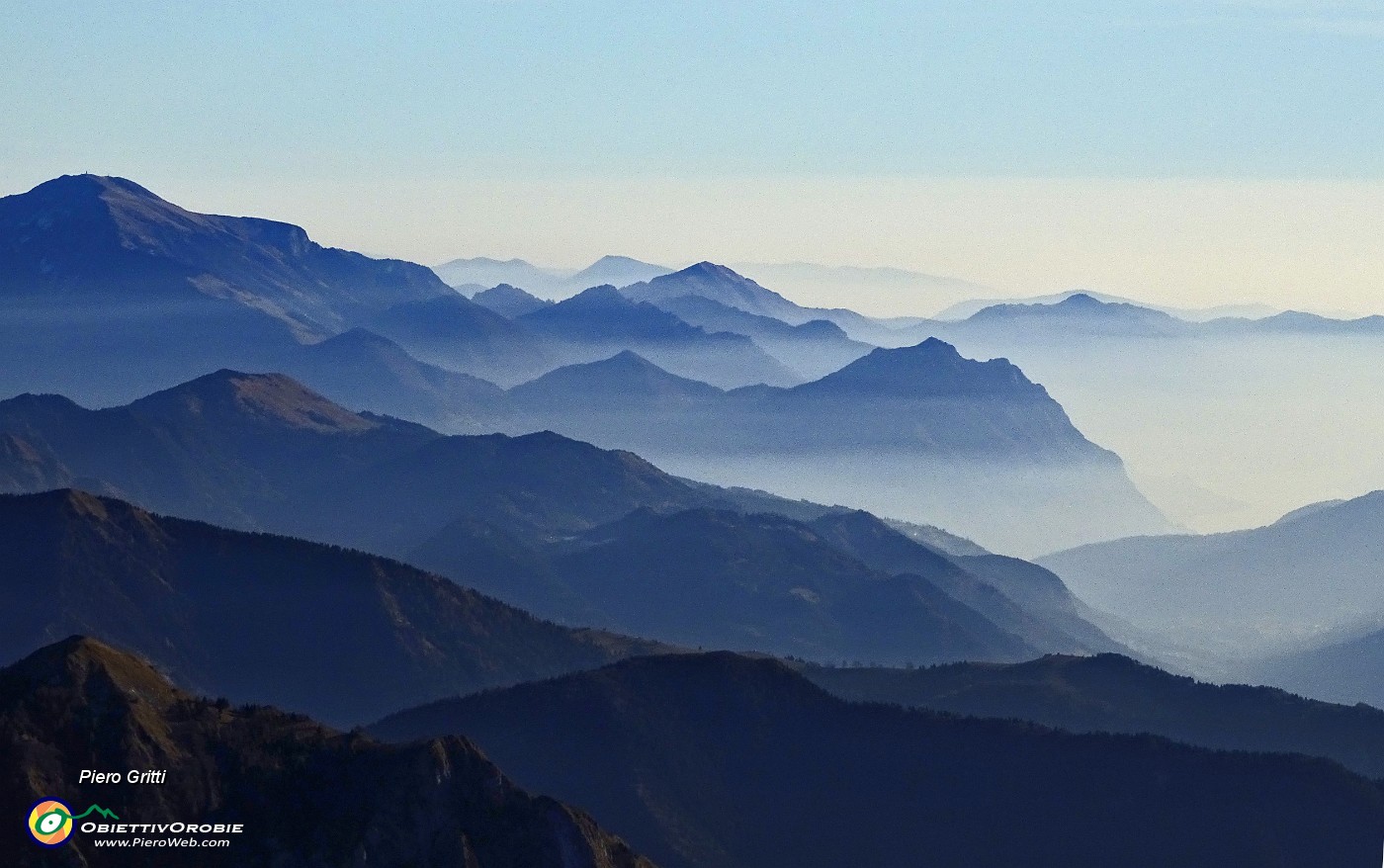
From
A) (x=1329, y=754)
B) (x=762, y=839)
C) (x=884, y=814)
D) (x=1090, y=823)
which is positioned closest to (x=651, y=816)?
(x=762, y=839)

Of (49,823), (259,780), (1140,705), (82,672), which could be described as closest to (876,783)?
(1140,705)

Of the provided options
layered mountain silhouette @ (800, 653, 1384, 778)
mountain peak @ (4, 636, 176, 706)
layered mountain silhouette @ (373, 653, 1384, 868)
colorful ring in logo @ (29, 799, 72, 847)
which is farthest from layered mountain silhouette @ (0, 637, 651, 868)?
layered mountain silhouette @ (800, 653, 1384, 778)

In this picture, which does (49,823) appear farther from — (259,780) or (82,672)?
(259,780)

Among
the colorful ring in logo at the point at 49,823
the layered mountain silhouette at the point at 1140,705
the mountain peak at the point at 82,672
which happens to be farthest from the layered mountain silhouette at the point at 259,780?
the layered mountain silhouette at the point at 1140,705

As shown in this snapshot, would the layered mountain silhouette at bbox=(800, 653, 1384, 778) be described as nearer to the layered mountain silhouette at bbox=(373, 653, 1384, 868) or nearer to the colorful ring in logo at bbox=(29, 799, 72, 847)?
the layered mountain silhouette at bbox=(373, 653, 1384, 868)

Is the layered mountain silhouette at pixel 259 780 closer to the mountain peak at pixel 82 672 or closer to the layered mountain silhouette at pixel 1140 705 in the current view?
the mountain peak at pixel 82 672

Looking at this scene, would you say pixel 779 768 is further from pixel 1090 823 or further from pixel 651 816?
pixel 1090 823
